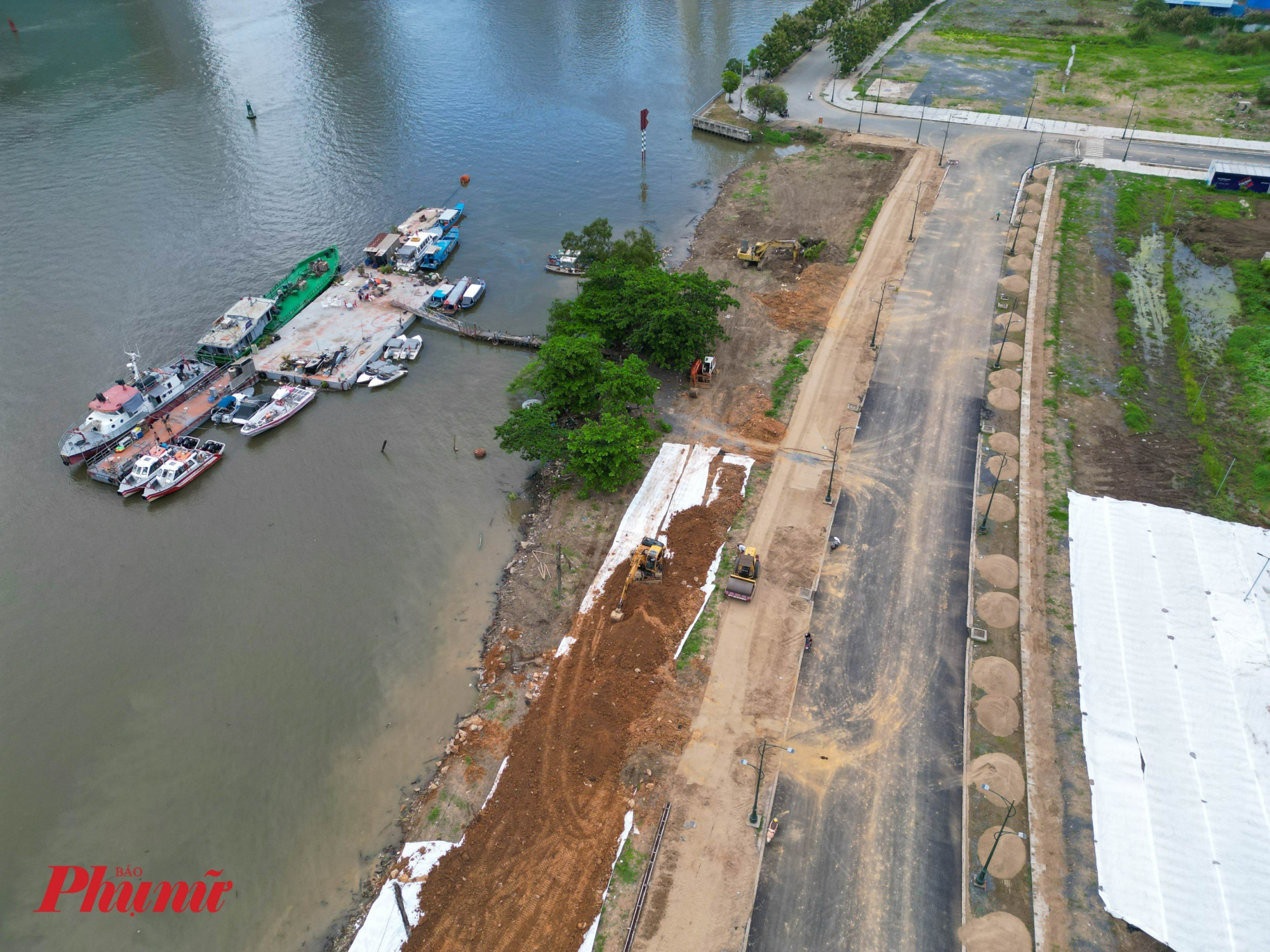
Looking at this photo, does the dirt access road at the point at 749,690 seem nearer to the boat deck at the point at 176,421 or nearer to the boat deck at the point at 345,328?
the boat deck at the point at 345,328

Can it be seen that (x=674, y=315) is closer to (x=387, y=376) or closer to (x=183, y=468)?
(x=387, y=376)

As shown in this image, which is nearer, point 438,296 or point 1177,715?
point 1177,715

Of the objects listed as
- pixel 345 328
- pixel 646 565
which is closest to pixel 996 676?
pixel 646 565

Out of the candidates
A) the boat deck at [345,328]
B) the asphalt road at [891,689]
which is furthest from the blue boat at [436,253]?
the asphalt road at [891,689]

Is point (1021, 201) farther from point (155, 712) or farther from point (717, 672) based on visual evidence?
point (155, 712)

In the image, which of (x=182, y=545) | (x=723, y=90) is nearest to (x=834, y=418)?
(x=182, y=545)

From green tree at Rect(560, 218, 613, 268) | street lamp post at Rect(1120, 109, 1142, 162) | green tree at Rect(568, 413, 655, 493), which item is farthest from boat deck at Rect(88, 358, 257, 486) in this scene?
street lamp post at Rect(1120, 109, 1142, 162)
